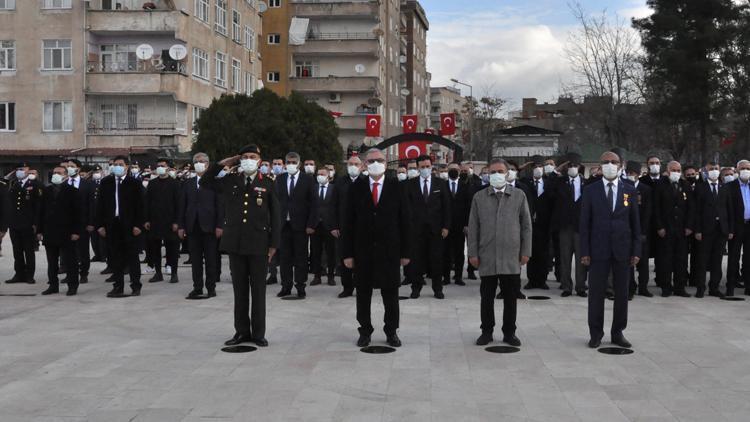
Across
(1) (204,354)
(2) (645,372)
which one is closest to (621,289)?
(2) (645,372)

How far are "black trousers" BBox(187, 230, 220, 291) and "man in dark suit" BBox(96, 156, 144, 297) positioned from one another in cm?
90

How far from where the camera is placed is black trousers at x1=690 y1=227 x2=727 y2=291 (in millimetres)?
13891

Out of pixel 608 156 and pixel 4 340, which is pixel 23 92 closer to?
pixel 4 340

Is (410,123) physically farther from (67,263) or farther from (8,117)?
(67,263)

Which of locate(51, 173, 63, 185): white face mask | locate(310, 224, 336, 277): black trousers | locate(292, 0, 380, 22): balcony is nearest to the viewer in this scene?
locate(51, 173, 63, 185): white face mask

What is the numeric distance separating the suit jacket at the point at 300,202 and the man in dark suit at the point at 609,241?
5.51m

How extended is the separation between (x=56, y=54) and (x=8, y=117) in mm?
4104

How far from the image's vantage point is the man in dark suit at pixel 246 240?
9484mm

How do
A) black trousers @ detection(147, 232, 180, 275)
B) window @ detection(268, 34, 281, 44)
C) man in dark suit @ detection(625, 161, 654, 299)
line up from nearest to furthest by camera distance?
man in dark suit @ detection(625, 161, 654, 299) < black trousers @ detection(147, 232, 180, 275) < window @ detection(268, 34, 281, 44)

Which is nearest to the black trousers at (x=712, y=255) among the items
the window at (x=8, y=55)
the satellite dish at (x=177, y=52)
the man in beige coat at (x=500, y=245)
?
the man in beige coat at (x=500, y=245)

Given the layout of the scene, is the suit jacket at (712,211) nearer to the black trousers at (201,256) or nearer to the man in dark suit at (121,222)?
the black trousers at (201,256)

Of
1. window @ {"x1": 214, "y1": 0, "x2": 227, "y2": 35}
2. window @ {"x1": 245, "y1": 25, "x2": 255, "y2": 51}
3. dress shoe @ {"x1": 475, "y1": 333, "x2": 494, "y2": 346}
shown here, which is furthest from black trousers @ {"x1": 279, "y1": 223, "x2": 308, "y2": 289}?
window @ {"x1": 245, "y1": 25, "x2": 255, "y2": 51}

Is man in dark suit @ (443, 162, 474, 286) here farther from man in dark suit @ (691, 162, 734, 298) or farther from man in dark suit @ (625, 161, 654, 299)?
man in dark suit @ (691, 162, 734, 298)

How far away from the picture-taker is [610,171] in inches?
379
